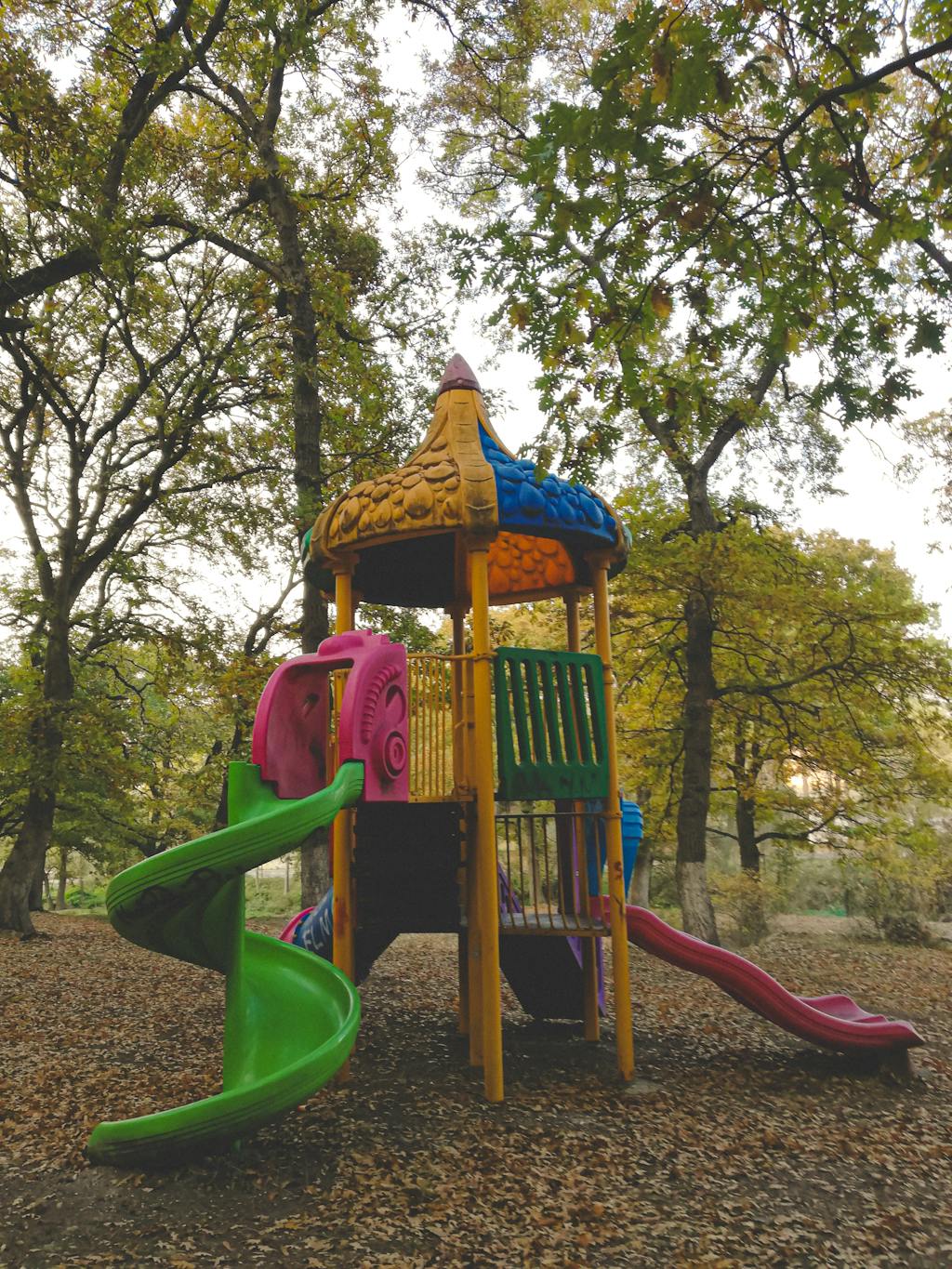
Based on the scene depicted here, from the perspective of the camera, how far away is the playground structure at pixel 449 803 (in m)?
5.10

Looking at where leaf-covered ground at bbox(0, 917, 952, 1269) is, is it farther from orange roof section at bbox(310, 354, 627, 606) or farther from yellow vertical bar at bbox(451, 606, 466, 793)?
orange roof section at bbox(310, 354, 627, 606)

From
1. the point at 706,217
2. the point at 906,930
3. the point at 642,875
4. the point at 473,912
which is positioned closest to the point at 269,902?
the point at 642,875

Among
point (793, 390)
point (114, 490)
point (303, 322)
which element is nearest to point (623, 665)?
point (793, 390)

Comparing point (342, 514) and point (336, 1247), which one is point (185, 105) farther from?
point (336, 1247)

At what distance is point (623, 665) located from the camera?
14.1 m

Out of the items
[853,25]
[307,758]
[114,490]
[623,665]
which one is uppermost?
[114,490]

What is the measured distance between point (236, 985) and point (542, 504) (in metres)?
3.89

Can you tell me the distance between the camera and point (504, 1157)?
4773 mm

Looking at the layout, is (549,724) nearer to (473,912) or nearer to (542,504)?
(473,912)

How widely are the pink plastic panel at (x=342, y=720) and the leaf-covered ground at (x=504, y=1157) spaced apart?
2067 mm

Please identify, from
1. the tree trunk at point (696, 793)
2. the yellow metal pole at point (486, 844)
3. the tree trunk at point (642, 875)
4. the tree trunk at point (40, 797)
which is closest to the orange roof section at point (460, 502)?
the yellow metal pole at point (486, 844)

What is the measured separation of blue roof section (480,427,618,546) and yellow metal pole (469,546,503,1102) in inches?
16.3

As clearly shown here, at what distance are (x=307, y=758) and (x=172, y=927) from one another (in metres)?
1.56

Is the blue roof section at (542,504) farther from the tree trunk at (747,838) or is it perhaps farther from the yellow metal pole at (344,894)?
the tree trunk at (747,838)
